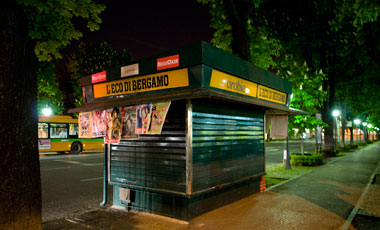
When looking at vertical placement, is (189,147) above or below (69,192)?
above

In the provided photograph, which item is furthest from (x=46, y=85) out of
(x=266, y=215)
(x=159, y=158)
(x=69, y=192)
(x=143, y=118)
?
(x=266, y=215)

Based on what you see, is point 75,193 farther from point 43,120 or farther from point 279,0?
point 43,120

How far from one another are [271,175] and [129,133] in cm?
891

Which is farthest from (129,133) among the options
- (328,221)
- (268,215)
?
(328,221)

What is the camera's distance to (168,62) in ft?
20.7

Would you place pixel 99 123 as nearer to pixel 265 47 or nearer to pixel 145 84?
pixel 145 84

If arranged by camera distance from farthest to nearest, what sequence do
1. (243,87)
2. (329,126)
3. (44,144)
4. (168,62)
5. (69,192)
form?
(44,144) < (329,126) < (69,192) < (243,87) < (168,62)

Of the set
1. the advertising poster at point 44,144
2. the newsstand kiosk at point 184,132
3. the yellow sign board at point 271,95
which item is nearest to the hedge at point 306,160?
the yellow sign board at point 271,95

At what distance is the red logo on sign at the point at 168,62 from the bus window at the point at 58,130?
67.7 feet

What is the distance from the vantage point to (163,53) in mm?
6438

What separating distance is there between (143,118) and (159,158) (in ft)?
3.60

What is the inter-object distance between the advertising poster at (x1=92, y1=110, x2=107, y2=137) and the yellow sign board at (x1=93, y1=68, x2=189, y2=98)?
0.60 meters

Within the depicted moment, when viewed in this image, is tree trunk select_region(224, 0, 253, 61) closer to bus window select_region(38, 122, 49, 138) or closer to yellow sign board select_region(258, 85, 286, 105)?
yellow sign board select_region(258, 85, 286, 105)

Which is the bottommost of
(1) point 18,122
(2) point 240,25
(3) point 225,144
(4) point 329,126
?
(3) point 225,144
